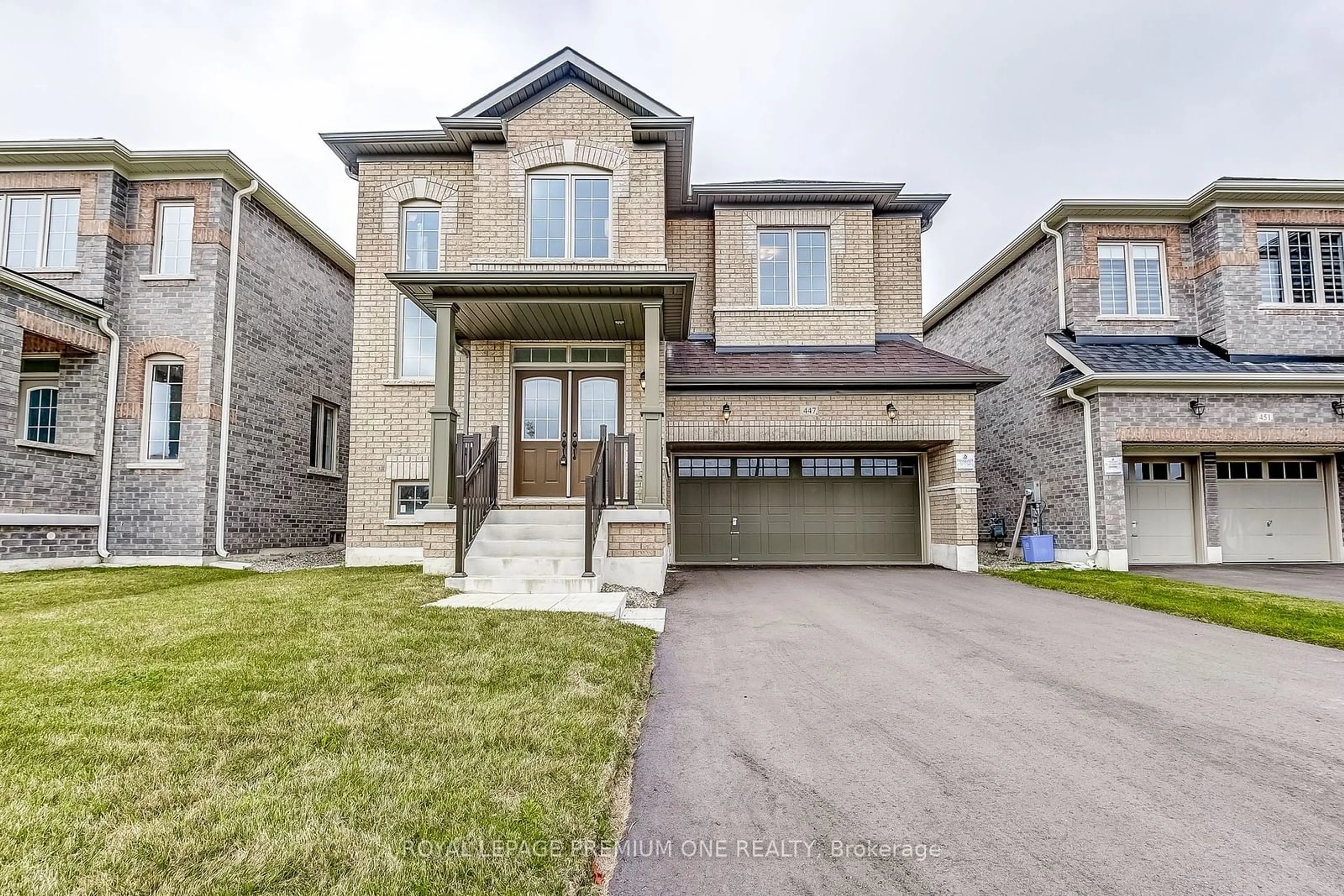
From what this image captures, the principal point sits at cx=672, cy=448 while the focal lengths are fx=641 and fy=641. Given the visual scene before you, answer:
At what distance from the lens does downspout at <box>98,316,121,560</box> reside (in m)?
10.3

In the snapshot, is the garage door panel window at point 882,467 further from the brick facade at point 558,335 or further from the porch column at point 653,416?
the porch column at point 653,416

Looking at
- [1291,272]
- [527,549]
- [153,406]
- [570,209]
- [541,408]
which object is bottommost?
[527,549]

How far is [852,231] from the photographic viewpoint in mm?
12367

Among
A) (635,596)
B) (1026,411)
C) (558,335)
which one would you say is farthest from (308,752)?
(1026,411)

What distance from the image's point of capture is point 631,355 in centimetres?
1003

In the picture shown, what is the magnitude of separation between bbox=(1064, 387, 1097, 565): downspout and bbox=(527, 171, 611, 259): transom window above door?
8.63m

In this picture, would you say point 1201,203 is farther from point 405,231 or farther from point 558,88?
point 405,231

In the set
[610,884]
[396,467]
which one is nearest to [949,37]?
[396,467]

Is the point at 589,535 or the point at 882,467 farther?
the point at 882,467

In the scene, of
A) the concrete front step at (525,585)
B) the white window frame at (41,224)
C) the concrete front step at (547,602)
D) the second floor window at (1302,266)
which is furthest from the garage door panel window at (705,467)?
the white window frame at (41,224)

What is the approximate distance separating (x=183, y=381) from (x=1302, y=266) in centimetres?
→ 2036

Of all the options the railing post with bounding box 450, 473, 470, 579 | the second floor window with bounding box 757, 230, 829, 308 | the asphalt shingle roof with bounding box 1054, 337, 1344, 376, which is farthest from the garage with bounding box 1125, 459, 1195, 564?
the railing post with bounding box 450, 473, 470, 579

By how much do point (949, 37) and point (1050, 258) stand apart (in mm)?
7968

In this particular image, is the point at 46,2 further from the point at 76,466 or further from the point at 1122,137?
the point at 1122,137
